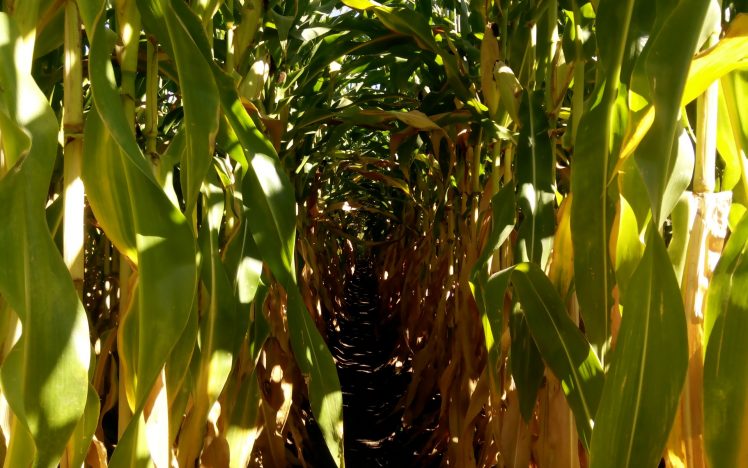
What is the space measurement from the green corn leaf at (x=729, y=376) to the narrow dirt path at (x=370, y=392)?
1.67 m

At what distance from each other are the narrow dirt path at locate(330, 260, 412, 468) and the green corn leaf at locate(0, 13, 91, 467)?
176 cm

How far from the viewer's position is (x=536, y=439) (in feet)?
3.38

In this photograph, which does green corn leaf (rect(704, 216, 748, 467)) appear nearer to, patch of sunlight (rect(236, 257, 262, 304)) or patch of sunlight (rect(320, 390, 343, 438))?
patch of sunlight (rect(320, 390, 343, 438))

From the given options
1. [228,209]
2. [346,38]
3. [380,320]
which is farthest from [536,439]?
[380,320]

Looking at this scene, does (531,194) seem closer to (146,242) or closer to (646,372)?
(646,372)

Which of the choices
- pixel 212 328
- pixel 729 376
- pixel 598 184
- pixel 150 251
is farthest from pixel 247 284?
pixel 729 376

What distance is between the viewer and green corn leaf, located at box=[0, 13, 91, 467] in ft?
1.56

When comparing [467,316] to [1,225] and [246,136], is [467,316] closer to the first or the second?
[246,136]

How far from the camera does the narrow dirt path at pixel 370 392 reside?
2.22 meters

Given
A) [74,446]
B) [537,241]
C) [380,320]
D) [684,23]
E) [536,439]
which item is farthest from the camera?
[380,320]

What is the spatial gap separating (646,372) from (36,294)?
1.54ft

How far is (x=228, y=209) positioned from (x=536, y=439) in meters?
0.61

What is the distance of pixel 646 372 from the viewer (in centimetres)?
50

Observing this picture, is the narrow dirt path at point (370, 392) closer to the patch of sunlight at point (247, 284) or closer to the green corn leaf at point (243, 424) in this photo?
the green corn leaf at point (243, 424)
